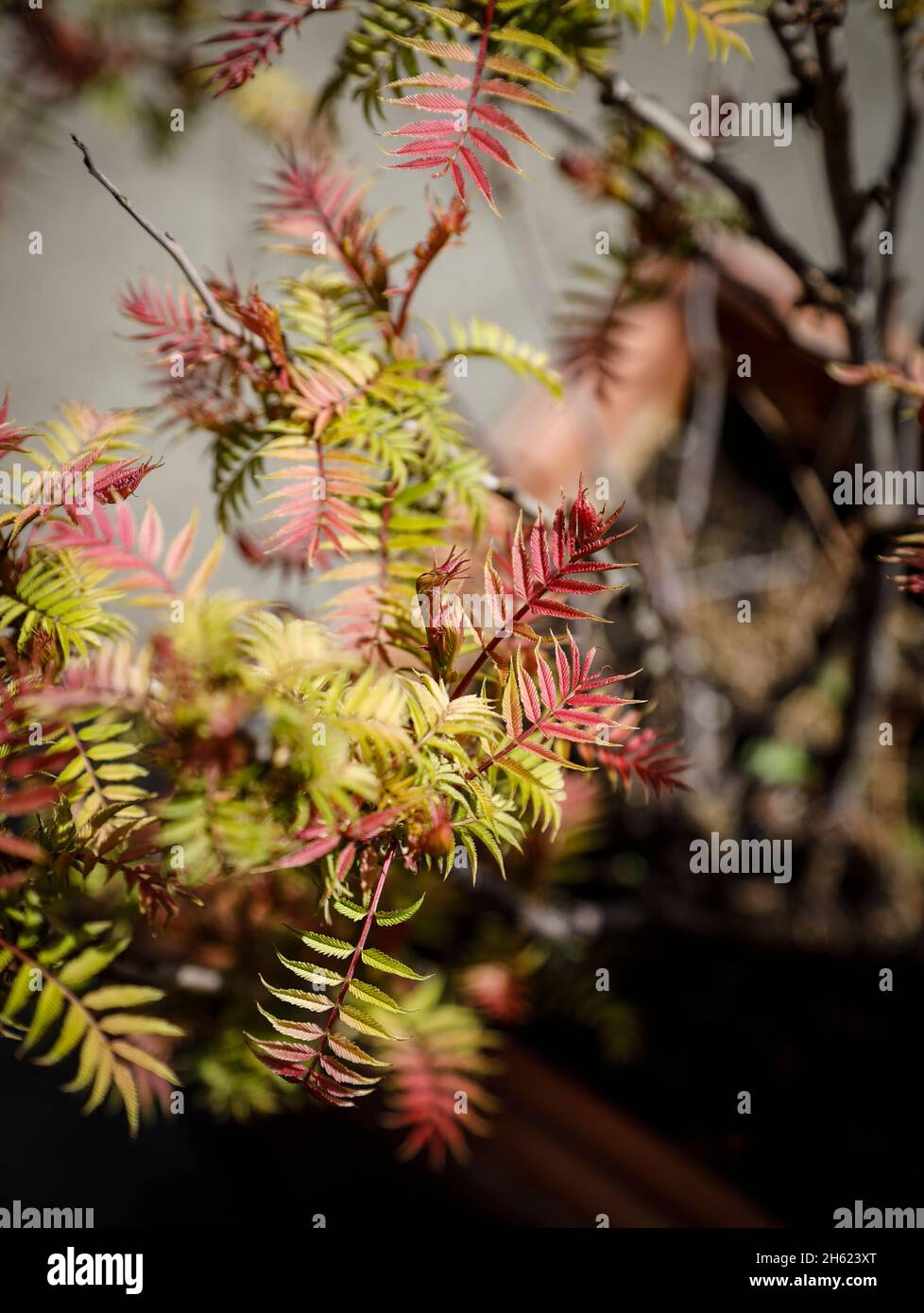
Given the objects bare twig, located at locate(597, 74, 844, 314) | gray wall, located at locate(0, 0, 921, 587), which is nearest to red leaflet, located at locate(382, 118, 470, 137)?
bare twig, located at locate(597, 74, 844, 314)

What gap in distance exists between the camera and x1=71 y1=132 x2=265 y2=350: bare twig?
476 millimetres

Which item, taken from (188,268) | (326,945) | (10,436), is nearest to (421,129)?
(188,268)

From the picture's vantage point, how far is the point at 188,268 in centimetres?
50

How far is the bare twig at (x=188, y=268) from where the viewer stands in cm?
48

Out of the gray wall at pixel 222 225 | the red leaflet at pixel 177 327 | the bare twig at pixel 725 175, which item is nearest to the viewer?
the red leaflet at pixel 177 327

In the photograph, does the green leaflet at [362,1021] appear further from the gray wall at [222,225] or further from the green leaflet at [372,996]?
the gray wall at [222,225]

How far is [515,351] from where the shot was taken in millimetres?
635

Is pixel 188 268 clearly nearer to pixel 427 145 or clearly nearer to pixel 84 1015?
pixel 427 145

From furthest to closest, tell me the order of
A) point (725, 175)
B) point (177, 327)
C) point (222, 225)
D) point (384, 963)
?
point (222, 225), point (725, 175), point (177, 327), point (384, 963)

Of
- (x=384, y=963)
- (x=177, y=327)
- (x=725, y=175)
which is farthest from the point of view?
(x=725, y=175)

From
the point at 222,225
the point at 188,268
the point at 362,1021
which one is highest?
the point at 222,225

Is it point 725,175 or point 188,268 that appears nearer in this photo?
point 188,268

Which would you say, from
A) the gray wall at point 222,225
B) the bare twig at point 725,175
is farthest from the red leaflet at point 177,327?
the gray wall at point 222,225
